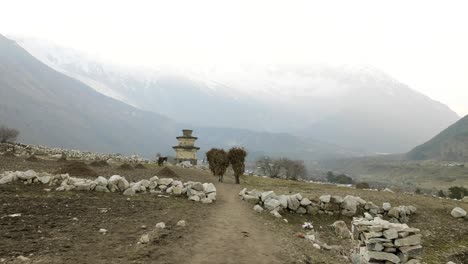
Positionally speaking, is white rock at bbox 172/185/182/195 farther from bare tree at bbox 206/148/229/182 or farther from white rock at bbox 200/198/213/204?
bare tree at bbox 206/148/229/182

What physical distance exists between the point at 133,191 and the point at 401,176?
182m

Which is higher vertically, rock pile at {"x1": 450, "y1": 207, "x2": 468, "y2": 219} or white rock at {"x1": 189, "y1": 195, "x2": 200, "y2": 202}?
white rock at {"x1": 189, "y1": 195, "x2": 200, "y2": 202}

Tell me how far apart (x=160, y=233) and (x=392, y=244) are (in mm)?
8659

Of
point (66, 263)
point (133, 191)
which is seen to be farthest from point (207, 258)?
point (133, 191)

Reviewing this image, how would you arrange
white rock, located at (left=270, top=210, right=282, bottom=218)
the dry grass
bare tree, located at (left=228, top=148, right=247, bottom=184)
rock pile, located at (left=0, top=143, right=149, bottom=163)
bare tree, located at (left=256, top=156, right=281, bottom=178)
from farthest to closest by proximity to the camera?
1. bare tree, located at (left=256, top=156, right=281, bottom=178)
2. rock pile, located at (left=0, top=143, right=149, bottom=163)
3. bare tree, located at (left=228, top=148, right=247, bottom=184)
4. white rock, located at (left=270, top=210, right=282, bottom=218)
5. the dry grass

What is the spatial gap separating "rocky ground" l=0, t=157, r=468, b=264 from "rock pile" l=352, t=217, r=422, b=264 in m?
1.49

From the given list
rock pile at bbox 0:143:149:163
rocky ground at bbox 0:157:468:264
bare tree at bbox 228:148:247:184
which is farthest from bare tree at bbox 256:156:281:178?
rocky ground at bbox 0:157:468:264

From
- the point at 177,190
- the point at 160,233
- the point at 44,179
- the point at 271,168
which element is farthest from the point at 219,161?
the point at 271,168

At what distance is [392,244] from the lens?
15.0 meters

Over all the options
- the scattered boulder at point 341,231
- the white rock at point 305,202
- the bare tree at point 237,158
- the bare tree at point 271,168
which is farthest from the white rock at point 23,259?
the bare tree at point 271,168

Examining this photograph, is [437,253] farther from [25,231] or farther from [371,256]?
[25,231]

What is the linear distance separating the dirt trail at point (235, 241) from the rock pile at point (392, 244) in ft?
11.4

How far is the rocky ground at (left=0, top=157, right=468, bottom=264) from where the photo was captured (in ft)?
42.2

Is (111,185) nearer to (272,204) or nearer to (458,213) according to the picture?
(272,204)
